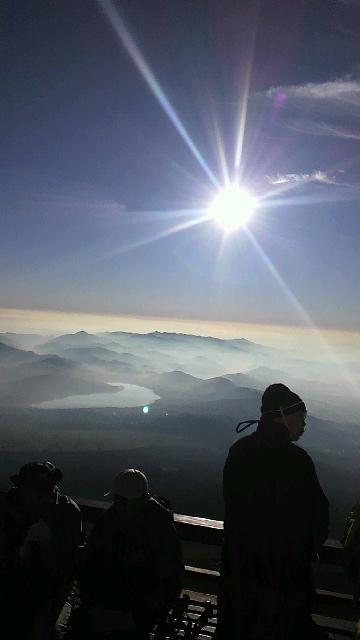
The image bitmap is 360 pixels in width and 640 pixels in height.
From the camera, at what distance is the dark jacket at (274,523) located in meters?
3.30

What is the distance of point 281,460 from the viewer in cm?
337

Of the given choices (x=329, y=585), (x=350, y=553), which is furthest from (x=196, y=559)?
(x=350, y=553)

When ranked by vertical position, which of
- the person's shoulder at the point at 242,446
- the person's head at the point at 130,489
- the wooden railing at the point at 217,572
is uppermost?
the person's shoulder at the point at 242,446

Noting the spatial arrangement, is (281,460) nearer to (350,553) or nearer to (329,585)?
(350,553)

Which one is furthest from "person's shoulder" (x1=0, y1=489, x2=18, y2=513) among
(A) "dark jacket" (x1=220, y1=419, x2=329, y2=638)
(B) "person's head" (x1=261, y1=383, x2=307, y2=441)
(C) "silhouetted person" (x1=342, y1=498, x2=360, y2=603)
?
(C) "silhouetted person" (x1=342, y1=498, x2=360, y2=603)

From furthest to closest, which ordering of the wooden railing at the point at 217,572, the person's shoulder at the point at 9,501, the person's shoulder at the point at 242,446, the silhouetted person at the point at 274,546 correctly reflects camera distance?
1. the wooden railing at the point at 217,572
2. the person's shoulder at the point at 9,501
3. the person's shoulder at the point at 242,446
4. the silhouetted person at the point at 274,546

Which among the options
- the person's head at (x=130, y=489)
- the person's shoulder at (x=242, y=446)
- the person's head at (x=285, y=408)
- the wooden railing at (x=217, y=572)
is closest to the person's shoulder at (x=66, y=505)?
the person's head at (x=130, y=489)

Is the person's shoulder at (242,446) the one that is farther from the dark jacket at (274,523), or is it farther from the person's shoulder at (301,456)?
the person's shoulder at (301,456)

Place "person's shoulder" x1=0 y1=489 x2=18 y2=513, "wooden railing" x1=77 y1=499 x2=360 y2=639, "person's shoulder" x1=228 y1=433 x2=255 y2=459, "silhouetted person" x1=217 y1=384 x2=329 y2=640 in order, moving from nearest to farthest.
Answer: "silhouetted person" x1=217 y1=384 x2=329 y2=640 → "person's shoulder" x1=228 y1=433 x2=255 y2=459 → "person's shoulder" x1=0 y1=489 x2=18 y2=513 → "wooden railing" x1=77 y1=499 x2=360 y2=639

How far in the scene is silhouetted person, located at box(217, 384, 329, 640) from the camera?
3.29 meters

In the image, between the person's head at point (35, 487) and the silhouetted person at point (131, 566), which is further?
the person's head at point (35, 487)

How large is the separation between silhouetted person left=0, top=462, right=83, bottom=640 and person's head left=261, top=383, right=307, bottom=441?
1.85m

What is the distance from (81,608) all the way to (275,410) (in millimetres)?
2163

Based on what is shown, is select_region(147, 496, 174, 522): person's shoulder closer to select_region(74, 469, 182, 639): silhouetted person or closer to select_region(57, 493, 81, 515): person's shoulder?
select_region(74, 469, 182, 639): silhouetted person
